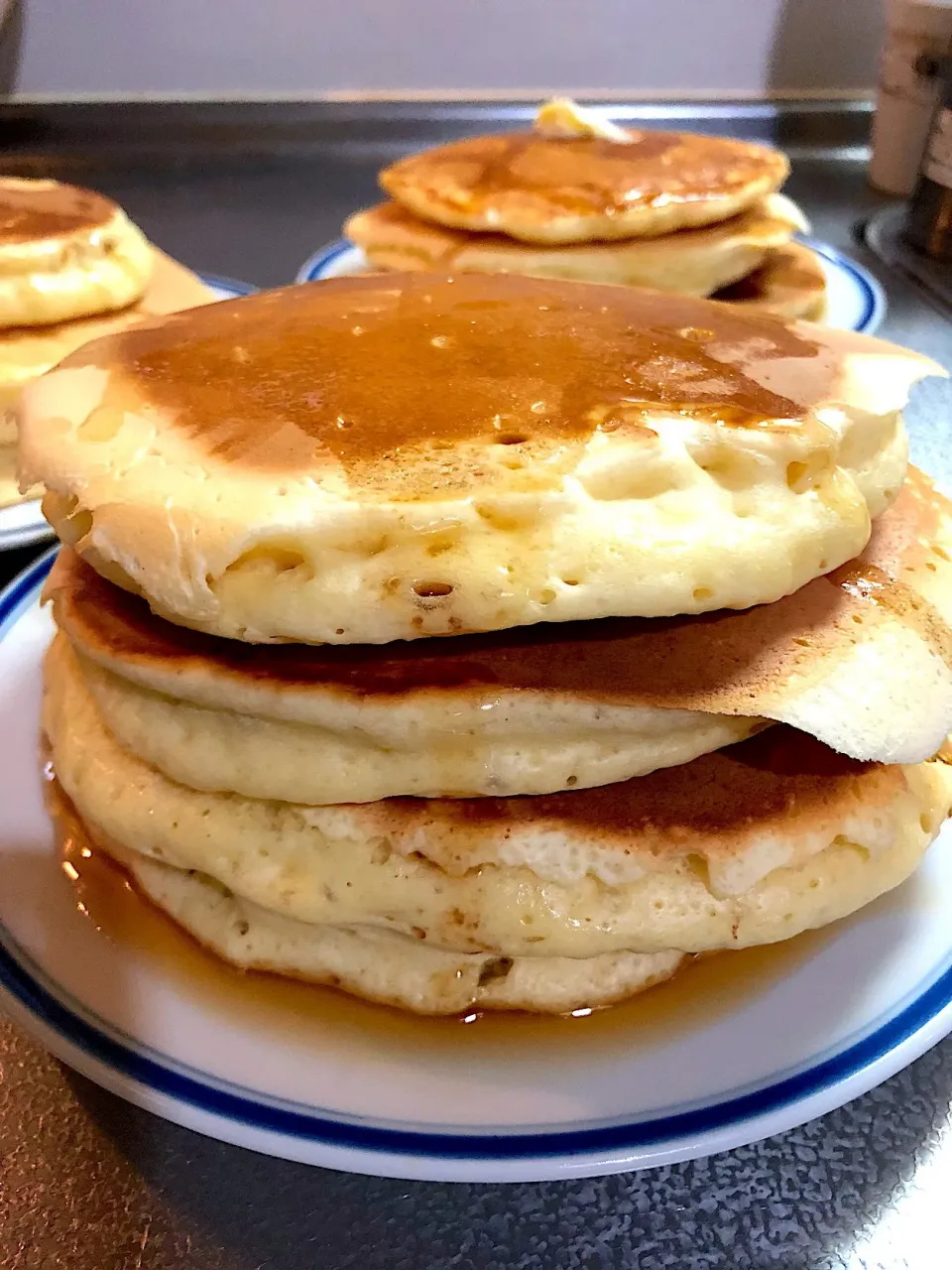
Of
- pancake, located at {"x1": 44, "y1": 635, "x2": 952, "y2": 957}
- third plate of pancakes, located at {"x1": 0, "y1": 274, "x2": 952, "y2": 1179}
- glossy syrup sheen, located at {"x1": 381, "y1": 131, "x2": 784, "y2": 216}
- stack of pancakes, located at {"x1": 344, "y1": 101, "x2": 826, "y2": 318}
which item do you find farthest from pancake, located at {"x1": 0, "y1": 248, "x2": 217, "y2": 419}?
pancake, located at {"x1": 44, "y1": 635, "x2": 952, "y2": 957}

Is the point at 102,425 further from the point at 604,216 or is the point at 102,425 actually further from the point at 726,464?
the point at 604,216

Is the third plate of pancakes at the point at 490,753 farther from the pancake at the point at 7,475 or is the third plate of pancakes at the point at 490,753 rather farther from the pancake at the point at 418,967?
the pancake at the point at 7,475

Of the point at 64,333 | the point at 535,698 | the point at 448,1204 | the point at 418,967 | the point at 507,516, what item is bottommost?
the point at 448,1204

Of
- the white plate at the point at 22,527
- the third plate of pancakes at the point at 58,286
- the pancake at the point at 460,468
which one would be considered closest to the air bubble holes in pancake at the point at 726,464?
the pancake at the point at 460,468

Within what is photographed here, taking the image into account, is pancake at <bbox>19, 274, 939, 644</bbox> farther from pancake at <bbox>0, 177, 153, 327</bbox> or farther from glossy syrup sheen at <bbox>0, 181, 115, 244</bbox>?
glossy syrup sheen at <bbox>0, 181, 115, 244</bbox>

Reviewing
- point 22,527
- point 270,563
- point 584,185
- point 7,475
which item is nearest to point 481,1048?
point 270,563
